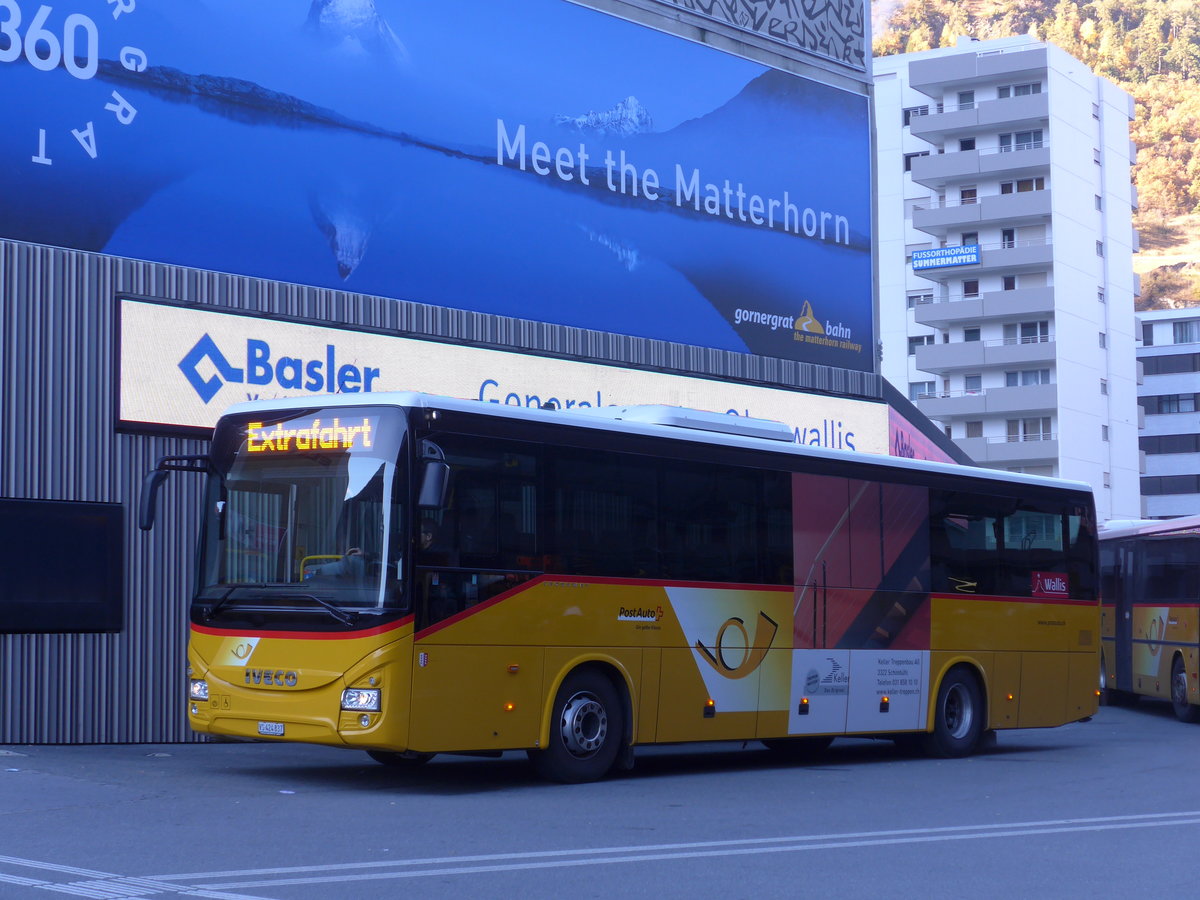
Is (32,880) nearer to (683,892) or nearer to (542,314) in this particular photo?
(683,892)

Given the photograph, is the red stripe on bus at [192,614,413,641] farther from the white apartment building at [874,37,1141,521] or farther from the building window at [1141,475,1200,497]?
the building window at [1141,475,1200,497]

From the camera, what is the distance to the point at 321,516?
12852 mm

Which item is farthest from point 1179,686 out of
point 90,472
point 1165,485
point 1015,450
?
point 1165,485

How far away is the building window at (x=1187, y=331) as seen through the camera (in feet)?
387

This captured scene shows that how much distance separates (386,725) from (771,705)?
15.7 feet

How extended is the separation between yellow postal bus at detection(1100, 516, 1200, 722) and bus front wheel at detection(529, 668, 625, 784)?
1329cm

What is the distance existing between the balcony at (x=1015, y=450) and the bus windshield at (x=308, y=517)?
232 feet

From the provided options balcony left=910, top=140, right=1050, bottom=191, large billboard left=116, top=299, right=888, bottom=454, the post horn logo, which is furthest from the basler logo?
balcony left=910, top=140, right=1050, bottom=191

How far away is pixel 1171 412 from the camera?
381ft

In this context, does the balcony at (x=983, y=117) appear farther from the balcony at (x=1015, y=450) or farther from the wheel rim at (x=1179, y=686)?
the wheel rim at (x=1179, y=686)

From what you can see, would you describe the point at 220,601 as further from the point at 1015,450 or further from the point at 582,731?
the point at 1015,450

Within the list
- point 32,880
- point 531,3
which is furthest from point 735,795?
point 531,3

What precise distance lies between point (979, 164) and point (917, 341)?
10275 mm

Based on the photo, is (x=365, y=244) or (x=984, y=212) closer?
(x=365, y=244)
